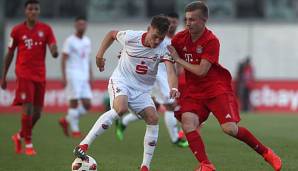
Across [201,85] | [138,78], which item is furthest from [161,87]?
[201,85]

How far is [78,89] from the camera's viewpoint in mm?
18203

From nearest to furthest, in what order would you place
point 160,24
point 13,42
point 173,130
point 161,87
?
point 160,24, point 13,42, point 173,130, point 161,87

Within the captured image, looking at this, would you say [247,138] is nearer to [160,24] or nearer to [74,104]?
[160,24]

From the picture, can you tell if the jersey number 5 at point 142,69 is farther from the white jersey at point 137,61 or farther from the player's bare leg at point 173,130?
the player's bare leg at point 173,130

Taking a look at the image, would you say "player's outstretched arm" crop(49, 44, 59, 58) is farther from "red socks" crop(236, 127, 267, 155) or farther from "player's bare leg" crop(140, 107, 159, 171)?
"red socks" crop(236, 127, 267, 155)

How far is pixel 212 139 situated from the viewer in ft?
53.5

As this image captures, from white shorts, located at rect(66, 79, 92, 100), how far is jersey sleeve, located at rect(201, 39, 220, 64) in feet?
27.2

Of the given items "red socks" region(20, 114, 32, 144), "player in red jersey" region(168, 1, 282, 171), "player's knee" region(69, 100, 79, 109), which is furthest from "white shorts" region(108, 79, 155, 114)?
"player's knee" region(69, 100, 79, 109)

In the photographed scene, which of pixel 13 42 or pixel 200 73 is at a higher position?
pixel 200 73

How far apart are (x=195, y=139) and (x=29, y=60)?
4488 millimetres

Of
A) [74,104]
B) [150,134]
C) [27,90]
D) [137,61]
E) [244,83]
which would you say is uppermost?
[137,61]

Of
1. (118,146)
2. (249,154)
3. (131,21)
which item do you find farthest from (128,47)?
(131,21)

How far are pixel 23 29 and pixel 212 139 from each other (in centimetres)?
465

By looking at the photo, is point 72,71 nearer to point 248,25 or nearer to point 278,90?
point 278,90
